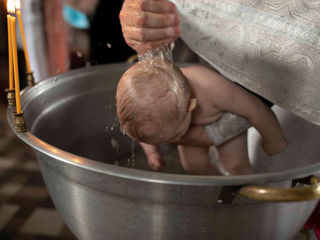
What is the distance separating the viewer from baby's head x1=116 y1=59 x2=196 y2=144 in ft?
1.54

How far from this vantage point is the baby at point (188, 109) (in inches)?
18.6

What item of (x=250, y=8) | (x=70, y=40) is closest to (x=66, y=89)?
(x=250, y=8)

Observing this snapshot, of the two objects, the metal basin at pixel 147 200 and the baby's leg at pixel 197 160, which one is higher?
the metal basin at pixel 147 200

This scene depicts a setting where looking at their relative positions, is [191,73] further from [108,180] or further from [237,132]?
[108,180]

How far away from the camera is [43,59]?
1307 mm

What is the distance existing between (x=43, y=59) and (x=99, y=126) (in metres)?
0.68

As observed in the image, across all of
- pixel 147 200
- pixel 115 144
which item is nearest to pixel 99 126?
pixel 115 144

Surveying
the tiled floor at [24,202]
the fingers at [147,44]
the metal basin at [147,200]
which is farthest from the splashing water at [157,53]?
the tiled floor at [24,202]

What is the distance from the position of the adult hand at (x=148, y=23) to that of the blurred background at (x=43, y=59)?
27 centimetres

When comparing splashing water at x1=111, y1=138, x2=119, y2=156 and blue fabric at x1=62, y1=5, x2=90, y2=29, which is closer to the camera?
splashing water at x1=111, y1=138, x2=119, y2=156

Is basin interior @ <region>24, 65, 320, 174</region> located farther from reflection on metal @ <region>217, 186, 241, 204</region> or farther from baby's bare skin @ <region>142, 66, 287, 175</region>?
reflection on metal @ <region>217, 186, 241, 204</region>

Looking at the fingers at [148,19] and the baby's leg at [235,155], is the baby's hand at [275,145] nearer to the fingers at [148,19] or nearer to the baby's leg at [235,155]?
the baby's leg at [235,155]

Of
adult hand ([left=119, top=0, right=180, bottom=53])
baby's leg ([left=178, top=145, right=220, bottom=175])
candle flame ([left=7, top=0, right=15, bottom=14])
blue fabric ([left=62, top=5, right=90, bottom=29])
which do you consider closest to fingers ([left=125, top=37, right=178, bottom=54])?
adult hand ([left=119, top=0, right=180, bottom=53])

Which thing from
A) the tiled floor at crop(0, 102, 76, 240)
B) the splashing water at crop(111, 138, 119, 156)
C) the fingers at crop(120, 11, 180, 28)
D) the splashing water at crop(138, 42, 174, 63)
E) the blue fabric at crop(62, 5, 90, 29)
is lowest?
the tiled floor at crop(0, 102, 76, 240)
